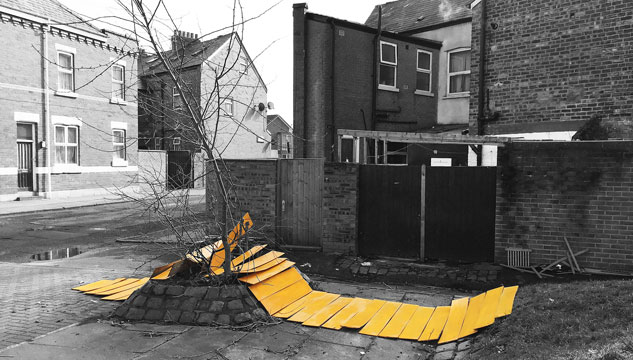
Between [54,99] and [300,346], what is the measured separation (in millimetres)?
21581

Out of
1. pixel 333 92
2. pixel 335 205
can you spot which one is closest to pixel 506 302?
pixel 335 205

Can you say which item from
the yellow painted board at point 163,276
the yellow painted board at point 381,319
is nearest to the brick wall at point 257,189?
the yellow painted board at point 163,276

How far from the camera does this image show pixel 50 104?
21906 mm

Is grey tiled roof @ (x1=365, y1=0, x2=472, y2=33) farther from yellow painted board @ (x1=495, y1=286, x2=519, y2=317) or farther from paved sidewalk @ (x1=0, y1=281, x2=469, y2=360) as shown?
paved sidewalk @ (x1=0, y1=281, x2=469, y2=360)

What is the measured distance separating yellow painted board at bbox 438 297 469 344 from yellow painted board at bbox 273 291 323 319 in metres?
1.95

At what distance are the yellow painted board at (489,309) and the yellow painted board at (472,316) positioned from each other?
2.1 inches

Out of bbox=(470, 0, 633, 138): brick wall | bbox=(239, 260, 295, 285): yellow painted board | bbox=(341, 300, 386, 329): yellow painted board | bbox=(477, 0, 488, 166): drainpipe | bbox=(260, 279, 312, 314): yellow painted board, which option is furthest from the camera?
bbox=(477, 0, 488, 166): drainpipe

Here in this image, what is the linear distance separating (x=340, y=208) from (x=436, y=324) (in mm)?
4130

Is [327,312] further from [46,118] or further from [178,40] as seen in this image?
[46,118]

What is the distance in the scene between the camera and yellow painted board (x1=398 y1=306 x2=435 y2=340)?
5559 millimetres

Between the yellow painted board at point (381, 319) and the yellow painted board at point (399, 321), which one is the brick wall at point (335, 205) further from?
the yellow painted board at point (399, 321)

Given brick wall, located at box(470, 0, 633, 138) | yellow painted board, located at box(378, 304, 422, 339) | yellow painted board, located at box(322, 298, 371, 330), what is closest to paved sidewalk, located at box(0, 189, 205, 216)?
brick wall, located at box(470, 0, 633, 138)

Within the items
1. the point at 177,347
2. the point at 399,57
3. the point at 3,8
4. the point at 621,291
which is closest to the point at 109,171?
the point at 3,8

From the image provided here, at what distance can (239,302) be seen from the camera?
19.6 ft
